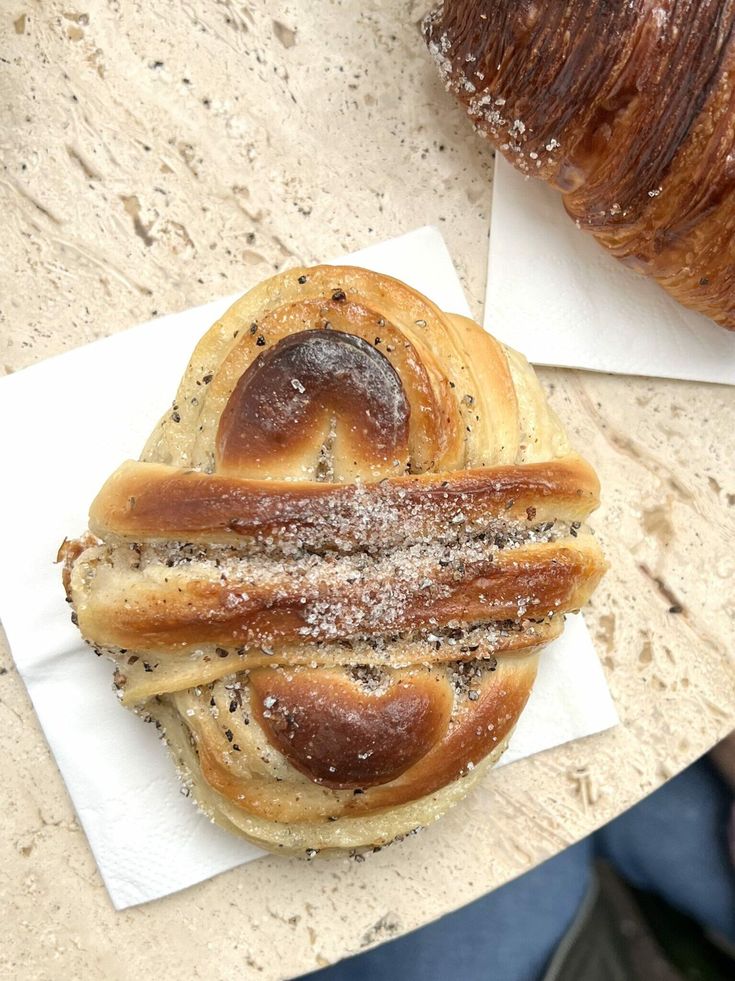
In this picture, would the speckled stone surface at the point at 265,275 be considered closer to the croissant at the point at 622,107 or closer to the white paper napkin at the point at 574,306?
the white paper napkin at the point at 574,306

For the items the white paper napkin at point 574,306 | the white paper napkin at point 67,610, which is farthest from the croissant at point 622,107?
the white paper napkin at point 67,610

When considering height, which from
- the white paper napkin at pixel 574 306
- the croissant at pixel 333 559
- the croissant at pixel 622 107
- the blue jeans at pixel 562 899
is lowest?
the blue jeans at pixel 562 899

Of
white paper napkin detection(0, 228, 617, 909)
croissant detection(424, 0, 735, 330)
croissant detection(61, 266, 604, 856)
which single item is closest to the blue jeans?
white paper napkin detection(0, 228, 617, 909)

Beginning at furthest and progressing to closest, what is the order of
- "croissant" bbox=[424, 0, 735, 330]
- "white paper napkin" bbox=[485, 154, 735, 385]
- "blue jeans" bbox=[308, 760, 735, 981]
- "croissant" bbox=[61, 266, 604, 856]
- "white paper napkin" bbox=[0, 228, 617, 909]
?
"blue jeans" bbox=[308, 760, 735, 981]
"white paper napkin" bbox=[485, 154, 735, 385]
"white paper napkin" bbox=[0, 228, 617, 909]
"croissant" bbox=[424, 0, 735, 330]
"croissant" bbox=[61, 266, 604, 856]

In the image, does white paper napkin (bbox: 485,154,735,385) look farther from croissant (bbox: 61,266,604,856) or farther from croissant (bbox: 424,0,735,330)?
croissant (bbox: 61,266,604,856)

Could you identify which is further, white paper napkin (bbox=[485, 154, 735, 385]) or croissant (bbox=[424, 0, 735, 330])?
white paper napkin (bbox=[485, 154, 735, 385])

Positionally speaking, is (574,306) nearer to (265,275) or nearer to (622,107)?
(622,107)
